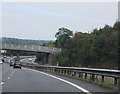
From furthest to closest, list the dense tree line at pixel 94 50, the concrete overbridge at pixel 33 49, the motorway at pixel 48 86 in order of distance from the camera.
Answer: the concrete overbridge at pixel 33 49, the dense tree line at pixel 94 50, the motorway at pixel 48 86

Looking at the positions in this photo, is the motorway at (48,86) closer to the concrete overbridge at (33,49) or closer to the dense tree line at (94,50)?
the dense tree line at (94,50)

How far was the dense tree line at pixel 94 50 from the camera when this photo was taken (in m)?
103

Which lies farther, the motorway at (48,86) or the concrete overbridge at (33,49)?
the concrete overbridge at (33,49)

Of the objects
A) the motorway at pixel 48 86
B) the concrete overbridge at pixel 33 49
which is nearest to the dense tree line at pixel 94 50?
the concrete overbridge at pixel 33 49

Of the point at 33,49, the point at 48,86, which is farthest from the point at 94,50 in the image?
the point at 48,86

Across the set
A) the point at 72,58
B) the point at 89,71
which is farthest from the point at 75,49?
the point at 89,71

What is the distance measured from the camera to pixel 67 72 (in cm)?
4456

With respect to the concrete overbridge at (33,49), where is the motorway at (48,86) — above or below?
below

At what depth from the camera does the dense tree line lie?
336 ft

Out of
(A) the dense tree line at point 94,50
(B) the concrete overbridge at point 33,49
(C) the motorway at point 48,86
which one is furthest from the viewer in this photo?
(B) the concrete overbridge at point 33,49

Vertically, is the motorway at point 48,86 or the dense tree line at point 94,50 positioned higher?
the dense tree line at point 94,50

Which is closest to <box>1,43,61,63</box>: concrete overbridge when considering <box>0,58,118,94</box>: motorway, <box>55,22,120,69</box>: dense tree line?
<box>55,22,120,69</box>: dense tree line

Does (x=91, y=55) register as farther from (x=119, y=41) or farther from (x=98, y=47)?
(x=119, y=41)

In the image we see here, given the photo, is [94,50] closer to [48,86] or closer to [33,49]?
[33,49]
